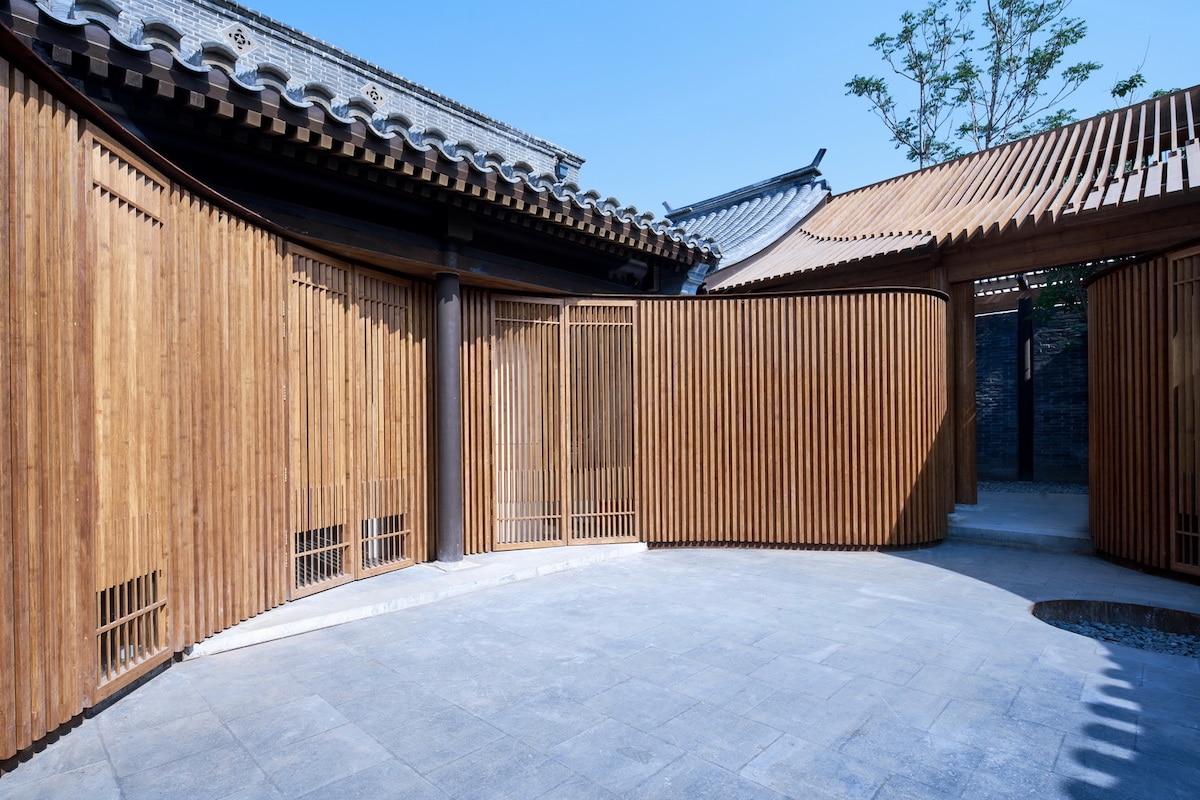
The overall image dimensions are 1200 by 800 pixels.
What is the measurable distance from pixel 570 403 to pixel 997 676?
4380 millimetres

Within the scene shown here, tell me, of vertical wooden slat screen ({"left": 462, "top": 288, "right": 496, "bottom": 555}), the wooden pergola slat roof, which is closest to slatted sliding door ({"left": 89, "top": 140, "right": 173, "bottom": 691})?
vertical wooden slat screen ({"left": 462, "top": 288, "right": 496, "bottom": 555})

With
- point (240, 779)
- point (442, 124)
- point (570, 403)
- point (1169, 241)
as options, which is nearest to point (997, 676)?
point (240, 779)

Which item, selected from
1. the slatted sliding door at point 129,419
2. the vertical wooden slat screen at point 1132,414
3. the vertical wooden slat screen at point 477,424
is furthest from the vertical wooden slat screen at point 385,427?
the vertical wooden slat screen at point 1132,414

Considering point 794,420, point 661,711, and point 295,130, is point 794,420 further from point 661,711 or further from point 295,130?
point 295,130

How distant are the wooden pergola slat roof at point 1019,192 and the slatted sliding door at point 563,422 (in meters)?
3.25

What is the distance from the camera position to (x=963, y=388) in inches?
307

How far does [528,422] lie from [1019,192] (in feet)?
21.8

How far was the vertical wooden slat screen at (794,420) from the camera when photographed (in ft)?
22.0

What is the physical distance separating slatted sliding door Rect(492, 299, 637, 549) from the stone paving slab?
73.5 inches

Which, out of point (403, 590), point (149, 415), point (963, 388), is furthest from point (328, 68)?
point (963, 388)

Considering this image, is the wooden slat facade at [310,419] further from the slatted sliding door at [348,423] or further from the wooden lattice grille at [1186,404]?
the wooden lattice grille at [1186,404]

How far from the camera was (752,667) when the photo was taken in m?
3.57

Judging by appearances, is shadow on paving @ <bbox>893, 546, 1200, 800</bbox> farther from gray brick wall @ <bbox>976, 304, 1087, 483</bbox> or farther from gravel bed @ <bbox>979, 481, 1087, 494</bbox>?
gray brick wall @ <bbox>976, 304, 1087, 483</bbox>

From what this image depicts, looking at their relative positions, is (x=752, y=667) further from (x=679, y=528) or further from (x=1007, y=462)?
(x=1007, y=462)
